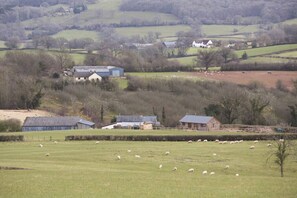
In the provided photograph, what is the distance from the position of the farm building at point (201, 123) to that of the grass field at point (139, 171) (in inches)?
686

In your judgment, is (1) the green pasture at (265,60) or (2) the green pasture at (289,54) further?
(2) the green pasture at (289,54)

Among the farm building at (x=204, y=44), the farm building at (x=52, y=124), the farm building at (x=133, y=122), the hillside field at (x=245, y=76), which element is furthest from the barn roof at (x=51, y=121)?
the farm building at (x=204, y=44)

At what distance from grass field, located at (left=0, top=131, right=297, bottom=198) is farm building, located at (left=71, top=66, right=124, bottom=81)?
6016cm

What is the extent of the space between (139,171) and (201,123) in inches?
1479

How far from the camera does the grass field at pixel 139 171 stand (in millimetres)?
31422

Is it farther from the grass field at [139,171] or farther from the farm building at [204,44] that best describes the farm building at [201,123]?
the farm building at [204,44]

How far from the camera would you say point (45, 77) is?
118m

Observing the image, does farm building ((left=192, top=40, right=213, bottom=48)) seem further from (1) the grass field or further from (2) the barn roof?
(1) the grass field

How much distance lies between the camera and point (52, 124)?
263 feet

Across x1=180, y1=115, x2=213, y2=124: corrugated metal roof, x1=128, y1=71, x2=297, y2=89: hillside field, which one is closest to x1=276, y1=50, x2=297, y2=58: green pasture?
x1=128, y1=71, x2=297, y2=89: hillside field

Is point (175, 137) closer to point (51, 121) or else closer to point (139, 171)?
point (139, 171)

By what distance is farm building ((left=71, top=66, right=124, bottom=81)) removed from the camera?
119m

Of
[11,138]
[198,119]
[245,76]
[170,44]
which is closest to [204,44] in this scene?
[170,44]

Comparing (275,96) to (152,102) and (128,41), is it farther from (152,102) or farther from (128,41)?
(128,41)
